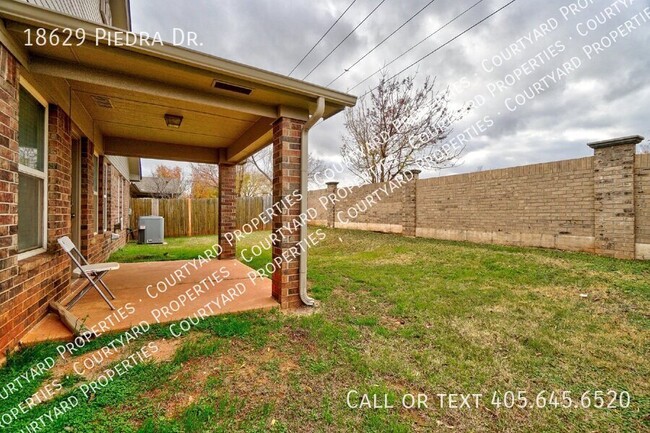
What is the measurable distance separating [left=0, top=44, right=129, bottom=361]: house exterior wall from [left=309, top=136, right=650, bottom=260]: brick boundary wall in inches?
317

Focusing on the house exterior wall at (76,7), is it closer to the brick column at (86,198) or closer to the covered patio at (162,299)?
the brick column at (86,198)

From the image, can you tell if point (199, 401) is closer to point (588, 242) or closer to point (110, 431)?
point (110, 431)

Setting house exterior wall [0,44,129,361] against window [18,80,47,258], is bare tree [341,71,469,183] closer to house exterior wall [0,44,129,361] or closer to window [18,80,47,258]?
house exterior wall [0,44,129,361]

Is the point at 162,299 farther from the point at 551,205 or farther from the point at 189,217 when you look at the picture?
the point at 189,217

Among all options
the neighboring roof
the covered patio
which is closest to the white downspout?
the covered patio

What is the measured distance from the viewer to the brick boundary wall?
5.03 m

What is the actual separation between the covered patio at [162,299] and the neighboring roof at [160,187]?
21.9m

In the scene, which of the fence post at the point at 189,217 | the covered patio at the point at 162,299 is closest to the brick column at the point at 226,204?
the covered patio at the point at 162,299

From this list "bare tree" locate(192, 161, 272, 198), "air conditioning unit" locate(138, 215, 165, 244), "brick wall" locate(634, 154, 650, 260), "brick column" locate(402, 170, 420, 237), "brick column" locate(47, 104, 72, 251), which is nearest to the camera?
"brick column" locate(47, 104, 72, 251)

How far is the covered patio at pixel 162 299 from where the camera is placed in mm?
2791

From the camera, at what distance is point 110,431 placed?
1.57 m

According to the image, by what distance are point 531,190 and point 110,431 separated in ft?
25.3

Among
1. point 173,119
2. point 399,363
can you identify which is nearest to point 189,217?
point 173,119

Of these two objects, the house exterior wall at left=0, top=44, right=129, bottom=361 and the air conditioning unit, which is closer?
the house exterior wall at left=0, top=44, right=129, bottom=361
